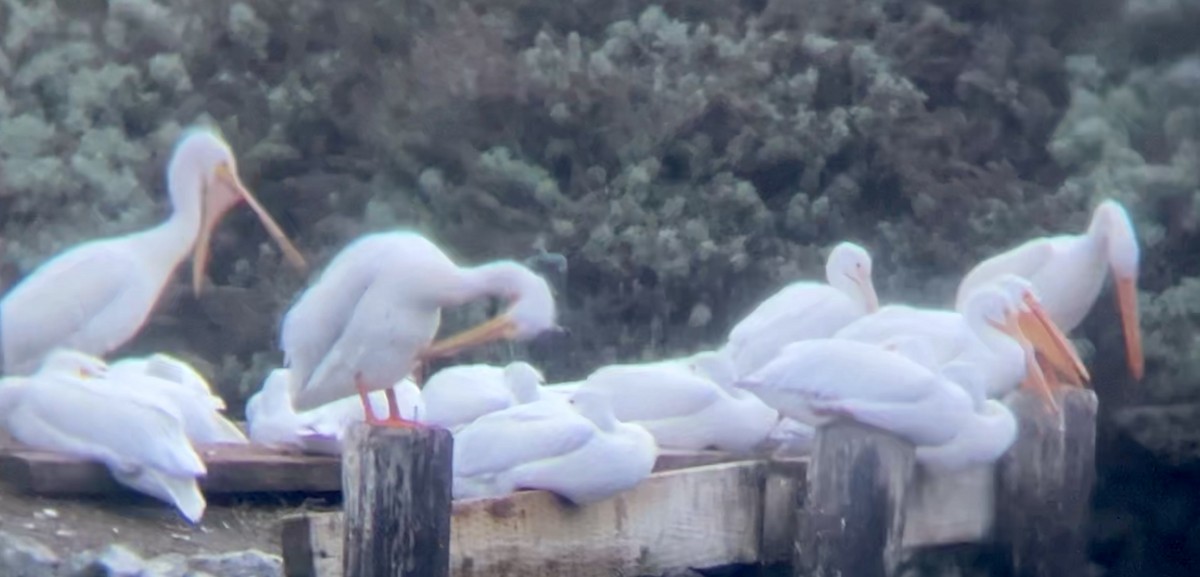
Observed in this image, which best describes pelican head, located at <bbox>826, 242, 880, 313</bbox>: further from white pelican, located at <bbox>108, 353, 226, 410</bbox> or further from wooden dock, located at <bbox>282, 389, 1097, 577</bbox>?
white pelican, located at <bbox>108, 353, 226, 410</bbox>

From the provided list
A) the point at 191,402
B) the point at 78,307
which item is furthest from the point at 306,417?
the point at 78,307

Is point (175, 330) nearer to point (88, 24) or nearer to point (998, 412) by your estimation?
point (88, 24)

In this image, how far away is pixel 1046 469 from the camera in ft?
24.7

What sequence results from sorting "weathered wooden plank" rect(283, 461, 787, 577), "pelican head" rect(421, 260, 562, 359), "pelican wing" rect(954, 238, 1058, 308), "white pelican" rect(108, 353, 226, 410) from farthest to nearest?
"pelican wing" rect(954, 238, 1058, 308) < "white pelican" rect(108, 353, 226, 410) < "pelican head" rect(421, 260, 562, 359) < "weathered wooden plank" rect(283, 461, 787, 577)

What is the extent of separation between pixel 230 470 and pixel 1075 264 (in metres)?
3.46

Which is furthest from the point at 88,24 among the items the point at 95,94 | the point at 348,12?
the point at 348,12

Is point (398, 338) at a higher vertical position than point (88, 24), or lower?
lower

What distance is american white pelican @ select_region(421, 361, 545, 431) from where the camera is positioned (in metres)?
7.32

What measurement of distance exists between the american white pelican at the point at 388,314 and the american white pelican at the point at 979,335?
1977 mm

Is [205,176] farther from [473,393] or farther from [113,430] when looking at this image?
[113,430]

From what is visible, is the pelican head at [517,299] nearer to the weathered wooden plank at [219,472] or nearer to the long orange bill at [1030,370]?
the weathered wooden plank at [219,472]

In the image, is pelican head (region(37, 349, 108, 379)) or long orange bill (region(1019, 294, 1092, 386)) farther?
long orange bill (region(1019, 294, 1092, 386))

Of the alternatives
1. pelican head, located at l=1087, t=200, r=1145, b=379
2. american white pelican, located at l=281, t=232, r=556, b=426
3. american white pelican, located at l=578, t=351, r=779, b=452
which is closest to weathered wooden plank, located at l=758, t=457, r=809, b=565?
american white pelican, located at l=578, t=351, r=779, b=452

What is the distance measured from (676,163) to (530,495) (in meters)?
4.82
